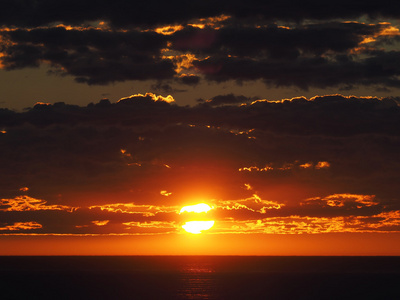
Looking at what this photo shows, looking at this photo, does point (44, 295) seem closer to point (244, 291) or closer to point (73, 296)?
point (73, 296)

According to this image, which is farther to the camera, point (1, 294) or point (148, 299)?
point (1, 294)

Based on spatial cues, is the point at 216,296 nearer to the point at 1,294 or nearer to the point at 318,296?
the point at 318,296

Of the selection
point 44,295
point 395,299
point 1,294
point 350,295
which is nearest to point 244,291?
point 350,295

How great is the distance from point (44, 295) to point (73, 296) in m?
7.30

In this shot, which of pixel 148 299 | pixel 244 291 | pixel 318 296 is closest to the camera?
pixel 148 299

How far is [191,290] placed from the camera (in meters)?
127

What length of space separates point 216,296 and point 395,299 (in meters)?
29.8

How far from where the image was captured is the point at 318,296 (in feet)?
378

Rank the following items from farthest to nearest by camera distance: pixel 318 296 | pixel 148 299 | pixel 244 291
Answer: pixel 244 291, pixel 318 296, pixel 148 299

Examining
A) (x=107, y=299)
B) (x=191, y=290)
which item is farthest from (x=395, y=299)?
(x=107, y=299)

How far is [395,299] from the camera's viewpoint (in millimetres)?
109312

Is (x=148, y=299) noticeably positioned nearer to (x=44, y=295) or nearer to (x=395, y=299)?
(x=44, y=295)

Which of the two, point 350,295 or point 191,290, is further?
point 191,290

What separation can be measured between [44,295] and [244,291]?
37478mm
